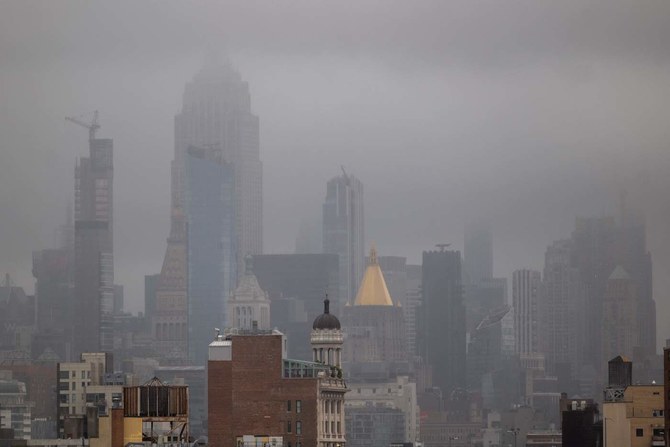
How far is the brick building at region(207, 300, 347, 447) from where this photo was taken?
456 ft

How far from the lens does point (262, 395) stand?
14000 centimetres

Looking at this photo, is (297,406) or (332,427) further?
(332,427)

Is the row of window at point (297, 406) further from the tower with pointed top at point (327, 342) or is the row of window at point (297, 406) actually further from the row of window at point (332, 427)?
the tower with pointed top at point (327, 342)

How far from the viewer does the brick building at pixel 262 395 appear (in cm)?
13888

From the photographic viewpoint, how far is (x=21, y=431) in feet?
579

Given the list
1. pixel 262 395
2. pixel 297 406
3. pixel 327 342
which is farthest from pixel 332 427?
pixel 327 342

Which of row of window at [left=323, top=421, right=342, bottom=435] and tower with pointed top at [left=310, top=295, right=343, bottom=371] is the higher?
tower with pointed top at [left=310, top=295, right=343, bottom=371]

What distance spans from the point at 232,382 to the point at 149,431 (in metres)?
20.1

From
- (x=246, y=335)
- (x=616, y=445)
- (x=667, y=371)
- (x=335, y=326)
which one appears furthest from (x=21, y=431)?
(x=667, y=371)

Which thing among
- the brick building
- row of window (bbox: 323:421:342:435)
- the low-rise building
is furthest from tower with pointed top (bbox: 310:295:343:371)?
the low-rise building

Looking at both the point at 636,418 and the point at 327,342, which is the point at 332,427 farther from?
the point at 636,418

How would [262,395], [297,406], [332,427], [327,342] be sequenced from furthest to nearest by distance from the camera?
1. [327,342]
2. [332,427]
3. [297,406]
4. [262,395]

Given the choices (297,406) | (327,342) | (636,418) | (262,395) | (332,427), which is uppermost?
(327,342)

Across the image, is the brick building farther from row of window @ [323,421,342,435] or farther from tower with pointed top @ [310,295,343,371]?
tower with pointed top @ [310,295,343,371]
